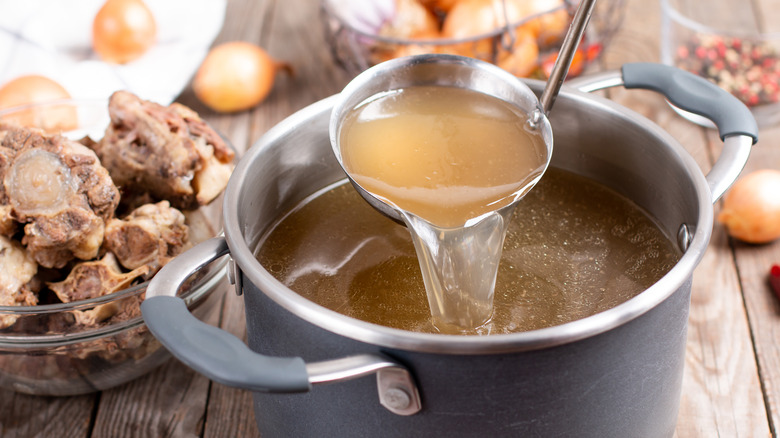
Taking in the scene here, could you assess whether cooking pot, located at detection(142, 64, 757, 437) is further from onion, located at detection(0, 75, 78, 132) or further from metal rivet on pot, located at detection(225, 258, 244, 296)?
onion, located at detection(0, 75, 78, 132)

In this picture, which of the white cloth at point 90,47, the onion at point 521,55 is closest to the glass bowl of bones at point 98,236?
the white cloth at point 90,47

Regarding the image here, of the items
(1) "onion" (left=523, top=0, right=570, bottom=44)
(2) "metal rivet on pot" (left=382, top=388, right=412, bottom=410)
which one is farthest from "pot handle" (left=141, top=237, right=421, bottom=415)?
(1) "onion" (left=523, top=0, right=570, bottom=44)

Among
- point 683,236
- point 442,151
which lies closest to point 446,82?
point 442,151

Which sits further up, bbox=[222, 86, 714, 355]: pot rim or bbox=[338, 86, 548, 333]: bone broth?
bbox=[222, 86, 714, 355]: pot rim

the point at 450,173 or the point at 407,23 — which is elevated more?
the point at 450,173

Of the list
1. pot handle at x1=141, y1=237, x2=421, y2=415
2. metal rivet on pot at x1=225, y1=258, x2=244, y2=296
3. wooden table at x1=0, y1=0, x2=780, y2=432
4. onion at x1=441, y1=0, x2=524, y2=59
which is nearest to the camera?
pot handle at x1=141, y1=237, x2=421, y2=415

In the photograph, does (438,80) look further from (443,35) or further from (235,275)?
(443,35)

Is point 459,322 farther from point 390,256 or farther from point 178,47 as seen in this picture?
point 178,47
